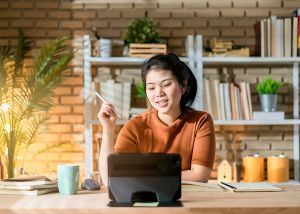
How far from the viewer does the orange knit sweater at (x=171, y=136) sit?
2.32 meters

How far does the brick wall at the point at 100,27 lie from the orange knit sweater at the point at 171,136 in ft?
6.18

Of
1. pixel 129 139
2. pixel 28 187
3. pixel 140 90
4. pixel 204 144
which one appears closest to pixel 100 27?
pixel 140 90

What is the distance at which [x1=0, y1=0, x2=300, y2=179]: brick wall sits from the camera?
4.20 metres

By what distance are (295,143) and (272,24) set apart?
0.99 metres

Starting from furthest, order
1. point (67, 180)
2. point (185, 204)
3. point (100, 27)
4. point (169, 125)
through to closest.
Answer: point (100, 27) → point (169, 125) → point (67, 180) → point (185, 204)

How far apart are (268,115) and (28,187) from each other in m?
2.55

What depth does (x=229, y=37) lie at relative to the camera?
4.23 m

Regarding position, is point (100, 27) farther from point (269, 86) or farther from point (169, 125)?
point (169, 125)

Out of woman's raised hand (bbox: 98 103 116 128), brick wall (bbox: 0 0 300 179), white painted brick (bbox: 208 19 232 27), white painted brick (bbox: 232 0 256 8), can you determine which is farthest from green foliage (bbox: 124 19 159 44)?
woman's raised hand (bbox: 98 103 116 128)

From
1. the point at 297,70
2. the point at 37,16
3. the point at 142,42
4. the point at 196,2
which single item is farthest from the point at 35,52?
the point at 297,70

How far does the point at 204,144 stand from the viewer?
227cm

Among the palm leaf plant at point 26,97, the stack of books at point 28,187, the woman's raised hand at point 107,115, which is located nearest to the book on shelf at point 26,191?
the stack of books at point 28,187

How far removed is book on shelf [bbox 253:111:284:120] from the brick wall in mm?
326

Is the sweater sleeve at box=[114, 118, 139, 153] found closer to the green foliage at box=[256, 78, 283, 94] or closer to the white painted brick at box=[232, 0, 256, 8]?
the green foliage at box=[256, 78, 283, 94]
